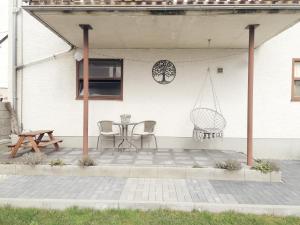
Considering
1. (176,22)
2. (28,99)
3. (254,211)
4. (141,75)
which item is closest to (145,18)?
(176,22)

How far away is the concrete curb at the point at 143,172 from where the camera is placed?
19.1 ft

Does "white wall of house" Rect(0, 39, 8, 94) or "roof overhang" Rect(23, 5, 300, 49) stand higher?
"white wall of house" Rect(0, 39, 8, 94)

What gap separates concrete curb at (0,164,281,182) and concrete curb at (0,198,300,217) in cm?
144

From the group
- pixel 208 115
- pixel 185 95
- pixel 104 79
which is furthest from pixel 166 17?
pixel 208 115

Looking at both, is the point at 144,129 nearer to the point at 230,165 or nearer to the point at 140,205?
the point at 230,165

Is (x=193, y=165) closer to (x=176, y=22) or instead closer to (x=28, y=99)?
(x=176, y=22)

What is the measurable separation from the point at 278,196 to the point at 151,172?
2.50 m

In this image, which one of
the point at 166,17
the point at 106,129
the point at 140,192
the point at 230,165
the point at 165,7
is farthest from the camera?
the point at 106,129

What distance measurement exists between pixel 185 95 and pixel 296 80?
339cm

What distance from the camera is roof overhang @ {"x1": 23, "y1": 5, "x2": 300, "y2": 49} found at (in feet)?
17.7

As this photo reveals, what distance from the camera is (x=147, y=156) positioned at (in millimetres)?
7137

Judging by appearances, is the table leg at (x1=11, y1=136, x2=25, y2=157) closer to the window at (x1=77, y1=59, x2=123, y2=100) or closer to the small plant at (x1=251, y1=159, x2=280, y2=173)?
the window at (x1=77, y1=59, x2=123, y2=100)

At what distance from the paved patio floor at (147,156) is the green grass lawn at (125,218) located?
2.05 m

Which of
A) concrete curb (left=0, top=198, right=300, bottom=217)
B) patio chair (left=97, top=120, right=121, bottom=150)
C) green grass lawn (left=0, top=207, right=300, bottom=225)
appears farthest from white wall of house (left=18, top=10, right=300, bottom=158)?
green grass lawn (left=0, top=207, right=300, bottom=225)
